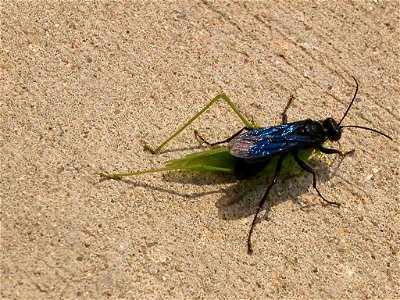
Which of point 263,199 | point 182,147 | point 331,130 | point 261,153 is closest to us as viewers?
point 261,153

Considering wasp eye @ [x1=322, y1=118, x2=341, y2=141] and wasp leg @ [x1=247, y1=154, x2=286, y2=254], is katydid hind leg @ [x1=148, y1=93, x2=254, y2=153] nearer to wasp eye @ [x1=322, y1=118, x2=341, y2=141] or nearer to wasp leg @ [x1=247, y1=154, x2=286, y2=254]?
wasp leg @ [x1=247, y1=154, x2=286, y2=254]

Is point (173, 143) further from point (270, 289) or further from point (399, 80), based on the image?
point (399, 80)

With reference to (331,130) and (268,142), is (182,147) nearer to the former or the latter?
(268,142)

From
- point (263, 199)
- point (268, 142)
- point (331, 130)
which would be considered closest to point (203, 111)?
point (268, 142)

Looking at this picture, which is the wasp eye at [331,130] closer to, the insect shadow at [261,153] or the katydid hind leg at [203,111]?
the insect shadow at [261,153]

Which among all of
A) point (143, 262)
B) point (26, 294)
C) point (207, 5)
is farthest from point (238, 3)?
point (26, 294)
